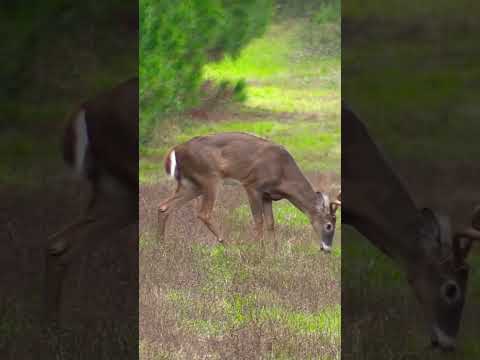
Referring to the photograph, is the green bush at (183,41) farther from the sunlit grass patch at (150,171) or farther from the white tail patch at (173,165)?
the white tail patch at (173,165)

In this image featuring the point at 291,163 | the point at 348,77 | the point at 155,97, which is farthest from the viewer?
the point at 155,97

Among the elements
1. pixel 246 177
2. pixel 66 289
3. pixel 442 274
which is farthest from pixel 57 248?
pixel 442 274

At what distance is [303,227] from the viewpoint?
6.34 meters

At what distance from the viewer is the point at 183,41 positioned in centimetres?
676

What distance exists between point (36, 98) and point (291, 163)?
1.99 meters

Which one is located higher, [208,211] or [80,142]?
[80,142]

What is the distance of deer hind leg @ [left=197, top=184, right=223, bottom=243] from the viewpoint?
6.42 meters

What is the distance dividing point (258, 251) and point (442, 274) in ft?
5.56

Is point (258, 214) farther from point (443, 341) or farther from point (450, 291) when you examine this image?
point (443, 341)

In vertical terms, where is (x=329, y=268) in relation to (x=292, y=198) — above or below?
below

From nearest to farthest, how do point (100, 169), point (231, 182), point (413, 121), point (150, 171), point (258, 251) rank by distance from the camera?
point (413, 121)
point (100, 169)
point (258, 251)
point (231, 182)
point (150, 171)

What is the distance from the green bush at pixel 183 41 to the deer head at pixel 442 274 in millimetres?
2210

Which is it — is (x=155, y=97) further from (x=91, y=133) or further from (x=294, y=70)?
(x=91, y=133)

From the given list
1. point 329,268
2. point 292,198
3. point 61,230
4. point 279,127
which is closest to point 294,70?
point 279,127
